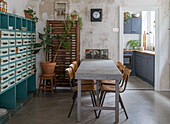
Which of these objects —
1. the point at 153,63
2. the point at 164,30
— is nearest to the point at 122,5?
the point at 164,30

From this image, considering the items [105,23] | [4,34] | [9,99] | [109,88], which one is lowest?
[9,99]

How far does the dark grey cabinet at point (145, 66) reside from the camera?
685 cm

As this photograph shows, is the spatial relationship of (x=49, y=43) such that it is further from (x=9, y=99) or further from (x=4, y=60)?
(x=4, y=60)

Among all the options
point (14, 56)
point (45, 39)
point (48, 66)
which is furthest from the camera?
point (45, 39)

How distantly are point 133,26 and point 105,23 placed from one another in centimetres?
294

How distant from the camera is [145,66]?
7504 mm

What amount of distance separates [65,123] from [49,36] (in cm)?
286

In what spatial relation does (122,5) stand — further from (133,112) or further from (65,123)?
(65,123)

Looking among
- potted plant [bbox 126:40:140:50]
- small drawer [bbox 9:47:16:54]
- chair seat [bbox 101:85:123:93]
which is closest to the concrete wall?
chair seat [bbox 101:85:123:93]

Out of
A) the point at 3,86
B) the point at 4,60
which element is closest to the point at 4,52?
the point at 4,60

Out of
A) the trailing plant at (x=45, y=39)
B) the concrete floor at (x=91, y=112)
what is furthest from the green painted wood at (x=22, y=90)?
the trailing plant at (x=45, y=39)

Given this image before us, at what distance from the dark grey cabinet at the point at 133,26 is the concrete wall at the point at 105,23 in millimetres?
2657

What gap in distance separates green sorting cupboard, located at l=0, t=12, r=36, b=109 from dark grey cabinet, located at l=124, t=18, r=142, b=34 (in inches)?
180

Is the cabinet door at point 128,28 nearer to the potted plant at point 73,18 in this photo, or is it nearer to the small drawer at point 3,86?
the potted plant at point 73,18
